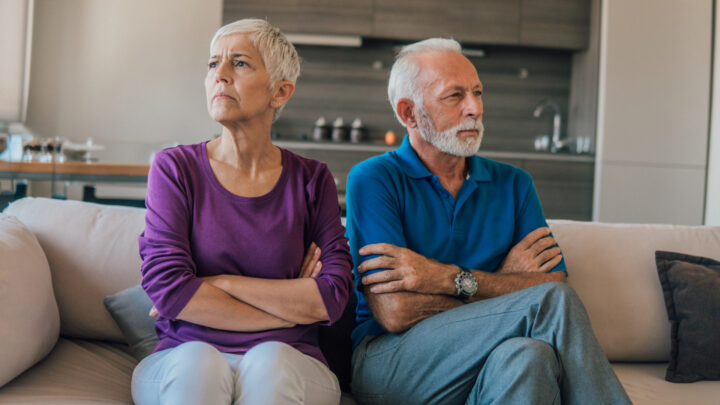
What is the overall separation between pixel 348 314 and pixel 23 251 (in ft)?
2.78

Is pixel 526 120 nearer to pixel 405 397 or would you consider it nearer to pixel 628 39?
pixel 628 39

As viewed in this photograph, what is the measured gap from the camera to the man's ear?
1.94 metres

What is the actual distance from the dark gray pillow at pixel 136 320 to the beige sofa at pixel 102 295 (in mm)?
72

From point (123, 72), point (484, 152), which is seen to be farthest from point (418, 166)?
point (123, 72)

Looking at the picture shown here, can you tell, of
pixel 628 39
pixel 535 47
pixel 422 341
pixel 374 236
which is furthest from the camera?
pixel 535 47

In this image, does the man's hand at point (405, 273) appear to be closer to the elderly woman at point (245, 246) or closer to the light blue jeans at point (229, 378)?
the elderly woman at point (245, 246)

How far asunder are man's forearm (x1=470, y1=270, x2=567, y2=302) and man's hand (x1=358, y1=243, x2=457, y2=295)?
0.25ft

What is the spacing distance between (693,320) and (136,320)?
4.99 feet

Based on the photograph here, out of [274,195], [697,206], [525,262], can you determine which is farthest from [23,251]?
[697,206]

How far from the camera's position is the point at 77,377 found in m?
1.50

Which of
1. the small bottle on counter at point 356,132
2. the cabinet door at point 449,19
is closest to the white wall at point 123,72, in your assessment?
the small bottle on counter at point 356,132

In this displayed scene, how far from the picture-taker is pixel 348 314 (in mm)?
1797

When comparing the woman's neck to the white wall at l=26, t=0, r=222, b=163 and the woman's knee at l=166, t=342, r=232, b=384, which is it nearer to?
the woman's knee at l=166, t=342, r=232, b=384

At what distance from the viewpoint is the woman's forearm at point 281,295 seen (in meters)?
1.41
